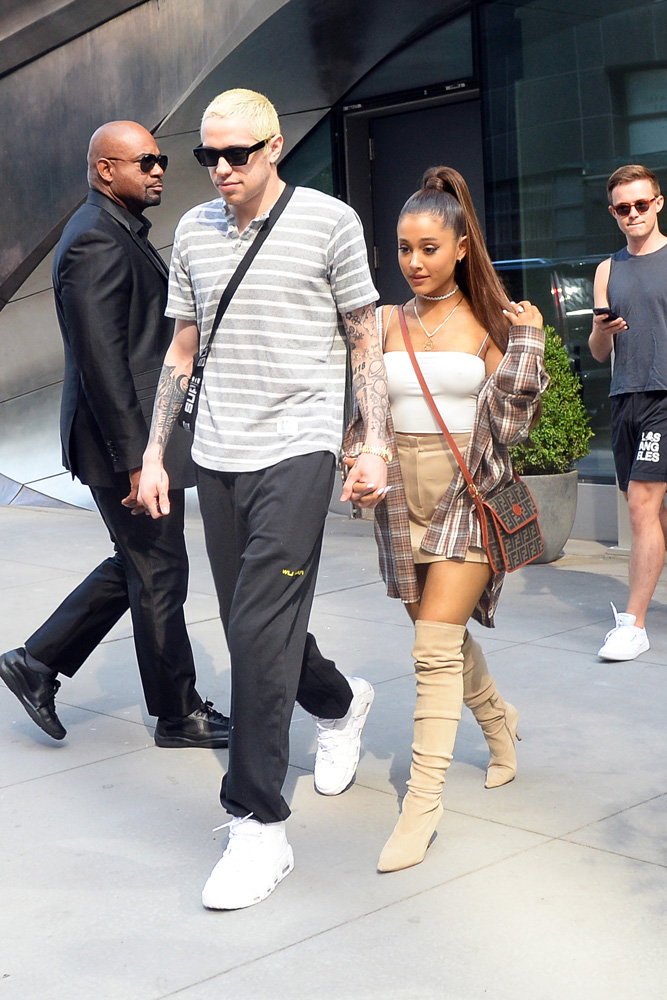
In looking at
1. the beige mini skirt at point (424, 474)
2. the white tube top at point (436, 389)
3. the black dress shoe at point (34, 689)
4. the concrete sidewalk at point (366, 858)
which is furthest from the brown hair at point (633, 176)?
the black dress shoe at point (34, 689)

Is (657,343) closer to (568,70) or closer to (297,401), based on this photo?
(297,401)

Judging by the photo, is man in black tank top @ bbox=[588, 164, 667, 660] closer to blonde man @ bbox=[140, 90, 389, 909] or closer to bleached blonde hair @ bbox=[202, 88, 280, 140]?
blonde man @ bbox=[140, 90, 389, 909]

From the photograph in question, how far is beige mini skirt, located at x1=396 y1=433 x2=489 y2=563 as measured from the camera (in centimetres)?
365

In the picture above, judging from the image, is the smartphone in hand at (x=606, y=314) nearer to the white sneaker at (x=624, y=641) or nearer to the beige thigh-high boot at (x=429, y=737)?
the white sneaker at (x=624, y=641)

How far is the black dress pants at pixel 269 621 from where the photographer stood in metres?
3.33

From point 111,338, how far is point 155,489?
86 centimetres

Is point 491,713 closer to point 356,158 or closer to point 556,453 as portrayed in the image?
point 556,453

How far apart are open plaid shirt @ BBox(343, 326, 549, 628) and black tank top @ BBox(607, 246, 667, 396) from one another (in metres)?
2.12

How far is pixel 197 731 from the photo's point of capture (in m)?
4.60

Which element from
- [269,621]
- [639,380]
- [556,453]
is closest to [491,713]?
[269,621]

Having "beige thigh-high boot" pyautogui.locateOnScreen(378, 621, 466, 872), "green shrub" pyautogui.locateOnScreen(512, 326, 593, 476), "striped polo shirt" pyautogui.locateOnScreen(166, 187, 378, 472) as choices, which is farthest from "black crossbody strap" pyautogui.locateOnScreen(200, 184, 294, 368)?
"green shrub" pyautogui.locateOnScreen(512, 326, 593, 476)

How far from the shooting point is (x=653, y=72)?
835cm

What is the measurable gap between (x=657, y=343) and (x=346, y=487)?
9.08 feet

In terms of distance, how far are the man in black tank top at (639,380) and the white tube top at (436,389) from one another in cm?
209
